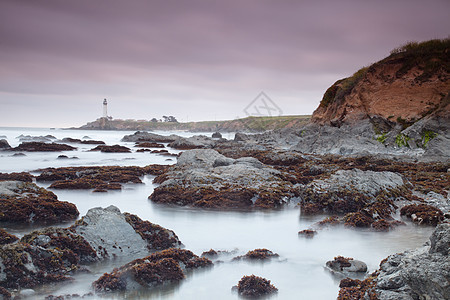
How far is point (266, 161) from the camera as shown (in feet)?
62.4

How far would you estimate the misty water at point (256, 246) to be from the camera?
436 centimetres

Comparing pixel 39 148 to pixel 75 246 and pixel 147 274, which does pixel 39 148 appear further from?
pixel 147 274

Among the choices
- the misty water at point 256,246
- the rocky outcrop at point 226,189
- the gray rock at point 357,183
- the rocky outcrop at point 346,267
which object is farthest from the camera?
the rocky outcrop at point 226,189

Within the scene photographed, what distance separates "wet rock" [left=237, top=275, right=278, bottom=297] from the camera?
13.9ft

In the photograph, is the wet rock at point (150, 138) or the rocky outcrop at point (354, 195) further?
the wet rock at point (150, 138)

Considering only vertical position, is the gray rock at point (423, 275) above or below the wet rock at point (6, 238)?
above

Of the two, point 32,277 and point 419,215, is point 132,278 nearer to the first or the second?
point 32,277

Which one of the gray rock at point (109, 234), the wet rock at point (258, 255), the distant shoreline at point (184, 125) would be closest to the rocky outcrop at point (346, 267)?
the wet rock at point (258, 255)

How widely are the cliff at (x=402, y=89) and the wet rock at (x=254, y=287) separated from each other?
2018cm

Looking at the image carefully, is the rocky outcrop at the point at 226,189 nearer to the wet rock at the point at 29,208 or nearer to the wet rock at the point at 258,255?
the wet rock at the point at 29,208

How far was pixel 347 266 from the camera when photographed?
491cm

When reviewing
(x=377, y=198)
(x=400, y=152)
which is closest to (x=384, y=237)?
(x=377, y=198)

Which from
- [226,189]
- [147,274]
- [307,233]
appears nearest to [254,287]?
[147,274]

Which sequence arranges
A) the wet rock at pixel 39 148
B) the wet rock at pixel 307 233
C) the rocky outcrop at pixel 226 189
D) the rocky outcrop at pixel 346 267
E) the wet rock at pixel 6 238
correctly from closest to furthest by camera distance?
1. the rocky outcrop at pixel 346 267
2. the wet rock at pixel 6 238
3. the wet rock at pixel 307 233
4. the rocky outcrop at pixel 226 189
5. the wet rock at pixel 39 148
